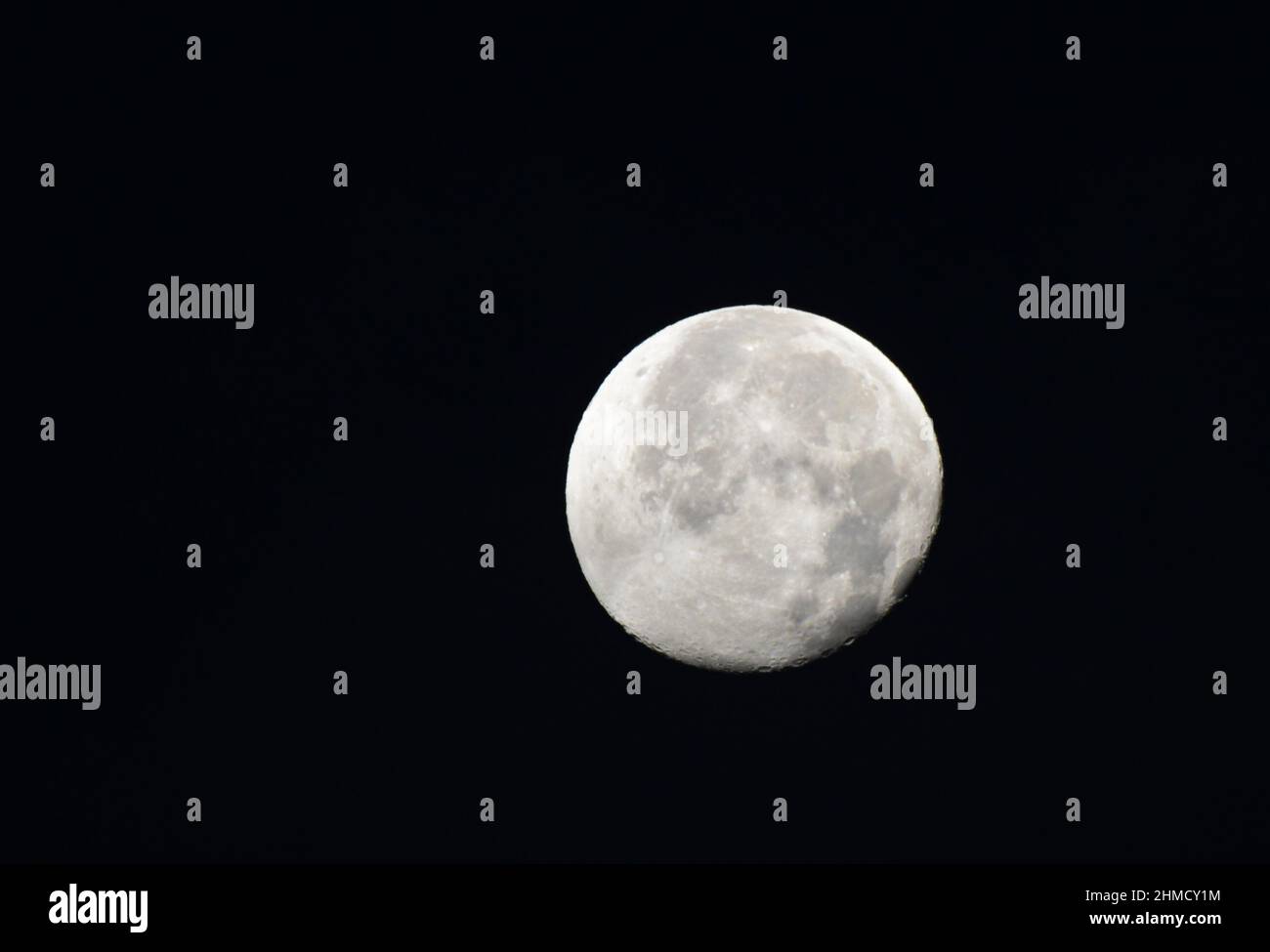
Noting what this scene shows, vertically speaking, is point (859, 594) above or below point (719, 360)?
below

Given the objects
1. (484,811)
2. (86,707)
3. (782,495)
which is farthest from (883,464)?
(86,707)

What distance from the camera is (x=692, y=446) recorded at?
231 inches

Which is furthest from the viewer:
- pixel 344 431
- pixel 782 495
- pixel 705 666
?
pixel 344 431

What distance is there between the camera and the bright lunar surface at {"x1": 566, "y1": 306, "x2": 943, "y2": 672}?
19.1ft

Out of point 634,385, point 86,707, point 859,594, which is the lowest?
point 86,707

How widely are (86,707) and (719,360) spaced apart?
3.42 meters

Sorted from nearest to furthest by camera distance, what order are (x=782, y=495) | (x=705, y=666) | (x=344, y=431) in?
(x=782, y=495), (x=705, y=666), (x=344, y=431)

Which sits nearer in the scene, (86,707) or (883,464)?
(883,464)

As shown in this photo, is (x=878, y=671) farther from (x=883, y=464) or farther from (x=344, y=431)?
(x=344, y=431)

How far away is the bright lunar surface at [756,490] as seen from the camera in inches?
229

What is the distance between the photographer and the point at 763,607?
19.4ft

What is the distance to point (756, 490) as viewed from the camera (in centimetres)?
580

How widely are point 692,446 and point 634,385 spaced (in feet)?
1.42

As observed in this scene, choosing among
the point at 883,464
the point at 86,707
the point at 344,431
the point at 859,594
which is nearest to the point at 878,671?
the point at 859,594
